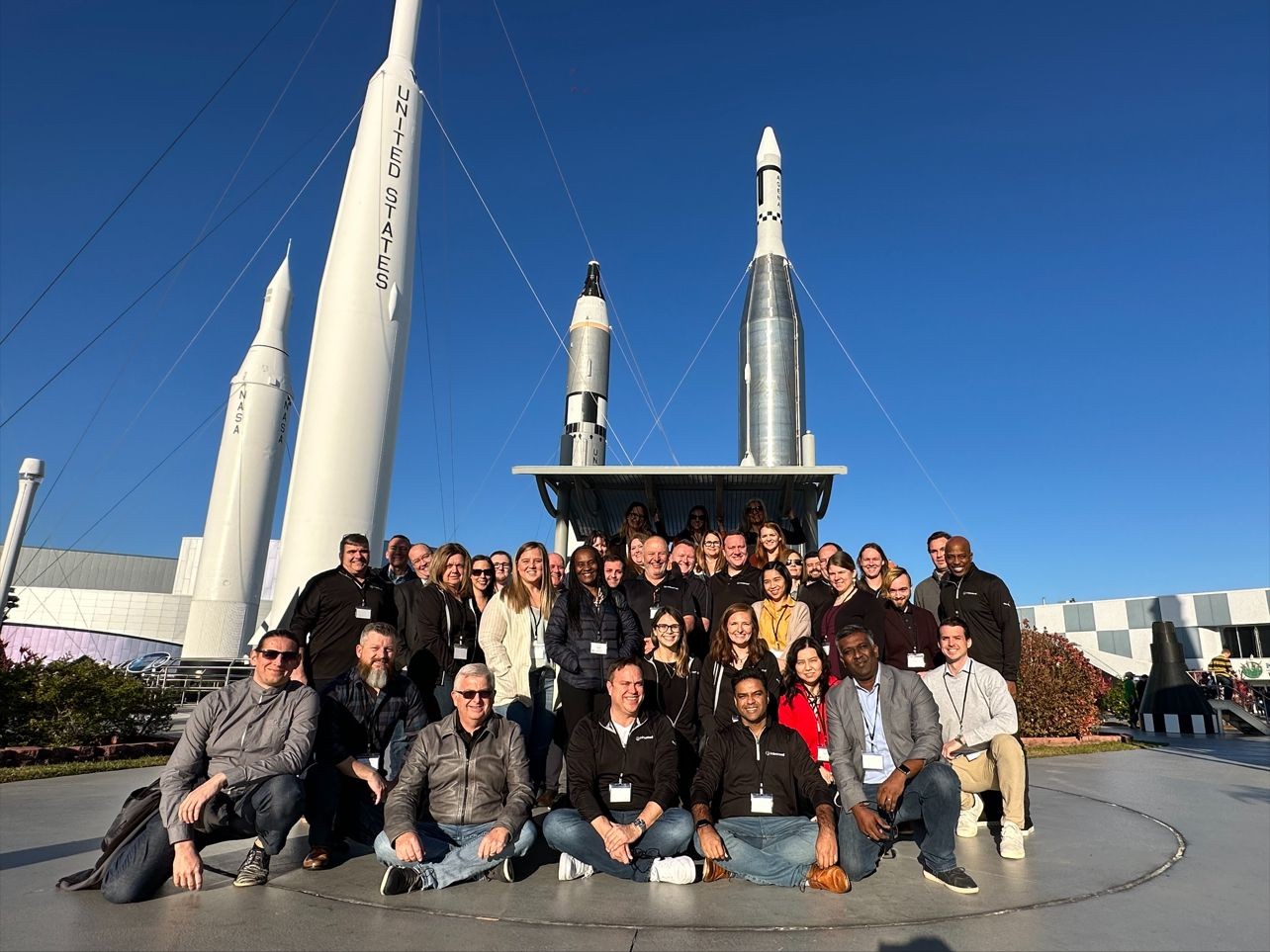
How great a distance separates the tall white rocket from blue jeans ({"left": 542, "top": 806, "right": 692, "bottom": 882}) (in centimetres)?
887

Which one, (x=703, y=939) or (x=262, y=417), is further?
(x=262, y=417)

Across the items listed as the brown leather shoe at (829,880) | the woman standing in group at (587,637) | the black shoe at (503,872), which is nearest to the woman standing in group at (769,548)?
the woman standing in group at (587,637)

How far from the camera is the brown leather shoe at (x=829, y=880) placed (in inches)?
142

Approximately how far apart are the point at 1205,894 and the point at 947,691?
5.03 feet

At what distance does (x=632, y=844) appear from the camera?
151 inches

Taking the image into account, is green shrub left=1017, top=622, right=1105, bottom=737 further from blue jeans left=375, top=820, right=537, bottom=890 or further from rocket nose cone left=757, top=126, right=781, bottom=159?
rocket nose cone left=757, top=126, right=781, bottom=159

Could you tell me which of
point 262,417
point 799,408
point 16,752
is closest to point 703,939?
point 16,752

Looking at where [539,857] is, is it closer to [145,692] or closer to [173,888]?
[173,888]

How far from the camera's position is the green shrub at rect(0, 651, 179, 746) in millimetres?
8266

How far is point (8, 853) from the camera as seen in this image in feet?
13.6

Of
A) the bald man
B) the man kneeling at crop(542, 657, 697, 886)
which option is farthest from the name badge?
the bald man

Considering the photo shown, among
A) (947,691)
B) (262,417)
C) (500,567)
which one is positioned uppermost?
(262,417)

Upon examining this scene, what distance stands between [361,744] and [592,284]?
57.8 ft

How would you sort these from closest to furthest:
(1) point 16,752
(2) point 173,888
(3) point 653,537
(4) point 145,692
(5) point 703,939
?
(5) point 703,939
(2) point 173,888
(3) point 653,537
(1) point 16,752
(4) point 145,692
